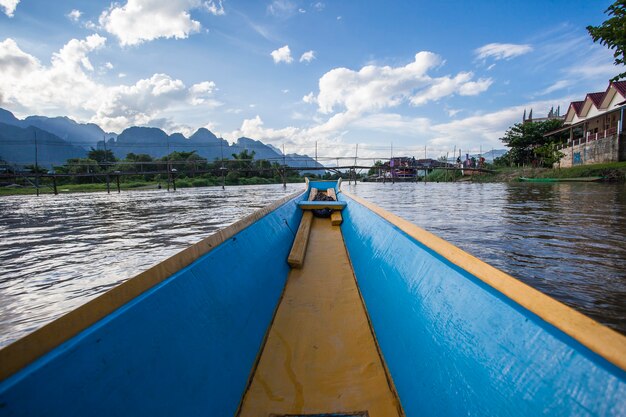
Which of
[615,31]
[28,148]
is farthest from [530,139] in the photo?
[28,148]

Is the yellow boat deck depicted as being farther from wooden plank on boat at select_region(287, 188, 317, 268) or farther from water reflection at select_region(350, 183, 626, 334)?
water reflection at select_region(350, 183, 626, 334)

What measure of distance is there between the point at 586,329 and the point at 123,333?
1144mm

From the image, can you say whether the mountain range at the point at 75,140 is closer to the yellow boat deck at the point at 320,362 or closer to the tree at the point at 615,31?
the tree at the point at 615,31

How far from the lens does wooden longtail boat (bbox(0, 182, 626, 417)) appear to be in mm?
667

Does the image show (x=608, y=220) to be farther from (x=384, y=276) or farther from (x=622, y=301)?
(x=384, y=276)

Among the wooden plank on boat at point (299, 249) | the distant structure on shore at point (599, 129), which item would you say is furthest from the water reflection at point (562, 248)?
the distant structure on shore at point (599, 129)

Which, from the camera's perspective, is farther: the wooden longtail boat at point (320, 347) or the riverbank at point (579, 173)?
the riverbank at point (579, 173)

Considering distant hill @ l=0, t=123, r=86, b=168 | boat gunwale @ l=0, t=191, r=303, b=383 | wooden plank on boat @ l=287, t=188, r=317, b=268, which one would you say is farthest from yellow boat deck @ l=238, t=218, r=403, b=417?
distant hill @ l=0, t=123, r=86, b=168

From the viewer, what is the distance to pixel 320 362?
1.61 metres

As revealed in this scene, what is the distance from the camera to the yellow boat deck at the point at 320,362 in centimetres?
132

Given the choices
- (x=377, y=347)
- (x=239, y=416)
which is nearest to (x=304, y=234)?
(x=377, y=347)

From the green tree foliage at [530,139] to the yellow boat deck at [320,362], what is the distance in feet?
109

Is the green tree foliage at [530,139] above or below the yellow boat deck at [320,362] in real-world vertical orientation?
above

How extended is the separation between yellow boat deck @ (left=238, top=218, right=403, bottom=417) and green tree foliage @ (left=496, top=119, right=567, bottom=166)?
33341 millimetres
